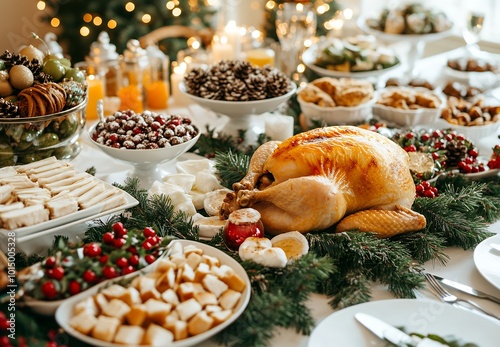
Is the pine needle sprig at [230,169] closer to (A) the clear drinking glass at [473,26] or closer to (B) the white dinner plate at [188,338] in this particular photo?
(B) the white dinner plate at [188,338]

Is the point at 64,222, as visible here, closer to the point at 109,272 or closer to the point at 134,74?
the point at 109,272

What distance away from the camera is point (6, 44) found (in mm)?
3637

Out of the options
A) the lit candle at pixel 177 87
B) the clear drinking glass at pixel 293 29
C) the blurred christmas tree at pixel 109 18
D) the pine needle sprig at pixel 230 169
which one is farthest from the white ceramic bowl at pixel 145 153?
the blurred christmas tree at pixel 109 18

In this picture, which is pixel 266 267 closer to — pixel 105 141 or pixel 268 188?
pixel 268 188

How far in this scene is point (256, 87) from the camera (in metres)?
1.82

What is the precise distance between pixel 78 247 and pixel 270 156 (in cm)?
50

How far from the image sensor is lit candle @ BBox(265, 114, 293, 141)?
1.82 m

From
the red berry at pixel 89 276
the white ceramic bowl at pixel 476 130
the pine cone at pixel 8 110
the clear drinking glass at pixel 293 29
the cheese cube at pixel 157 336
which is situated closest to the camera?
the cheese cube at pixel 157 336

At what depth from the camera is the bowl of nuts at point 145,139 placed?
1.49 meters

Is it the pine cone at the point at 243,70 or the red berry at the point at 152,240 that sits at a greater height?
the pine cone at the point at 243,70

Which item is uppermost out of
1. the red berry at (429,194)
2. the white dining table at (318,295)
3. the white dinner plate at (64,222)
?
the white dinner plate at (64,222)

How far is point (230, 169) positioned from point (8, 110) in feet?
1.87

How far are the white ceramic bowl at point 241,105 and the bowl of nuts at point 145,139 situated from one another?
0.20m

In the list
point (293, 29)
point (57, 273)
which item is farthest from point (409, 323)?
point (293, 29)
